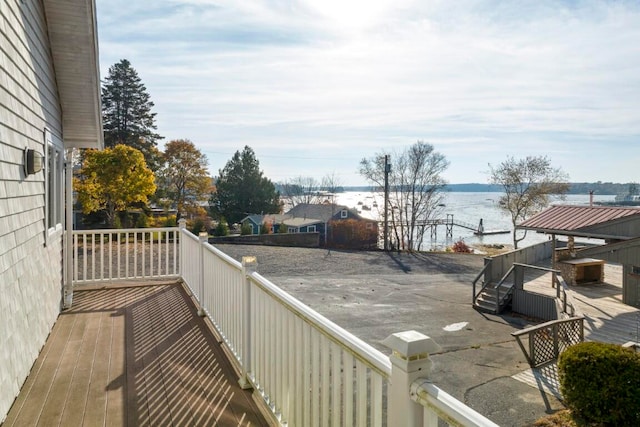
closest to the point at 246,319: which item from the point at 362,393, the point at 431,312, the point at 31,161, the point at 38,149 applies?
the point at 362,393

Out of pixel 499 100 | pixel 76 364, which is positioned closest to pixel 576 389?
pixel 76 364

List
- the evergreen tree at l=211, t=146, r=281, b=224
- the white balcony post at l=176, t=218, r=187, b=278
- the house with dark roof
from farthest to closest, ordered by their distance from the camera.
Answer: the evergreen tree at l=211, t=146, r=281, b=224 < the house with dark roof < the white balcony post at l=176, t=218, r=187, b=278

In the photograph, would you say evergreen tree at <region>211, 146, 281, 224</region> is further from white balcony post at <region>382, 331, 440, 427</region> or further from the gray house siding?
white balcony post at <region>382, 331, 440, 427</region>

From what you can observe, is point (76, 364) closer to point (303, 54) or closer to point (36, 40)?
point (36, 40)

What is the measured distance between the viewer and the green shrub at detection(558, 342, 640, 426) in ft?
14.5

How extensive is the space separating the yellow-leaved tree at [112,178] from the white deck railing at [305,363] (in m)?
15.1

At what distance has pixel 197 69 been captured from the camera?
444 inches

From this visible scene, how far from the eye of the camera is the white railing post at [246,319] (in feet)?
10.4

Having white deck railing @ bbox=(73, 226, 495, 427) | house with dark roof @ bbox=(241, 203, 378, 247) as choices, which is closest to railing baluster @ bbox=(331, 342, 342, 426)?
white deck railing @ bbox=(73, 226, 495, 427)

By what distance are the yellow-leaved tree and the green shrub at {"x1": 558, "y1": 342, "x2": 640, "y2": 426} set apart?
17.5 meters

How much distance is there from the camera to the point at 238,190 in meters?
33.4

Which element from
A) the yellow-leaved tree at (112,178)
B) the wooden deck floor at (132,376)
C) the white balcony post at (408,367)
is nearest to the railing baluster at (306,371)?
the wooden deck floor at (132,376)

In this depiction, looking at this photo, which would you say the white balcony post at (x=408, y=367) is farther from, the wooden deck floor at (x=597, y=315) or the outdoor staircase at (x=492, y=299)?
the outdoor staircase at (x=492, y=299)

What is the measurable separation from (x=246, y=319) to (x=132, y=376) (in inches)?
45.9
